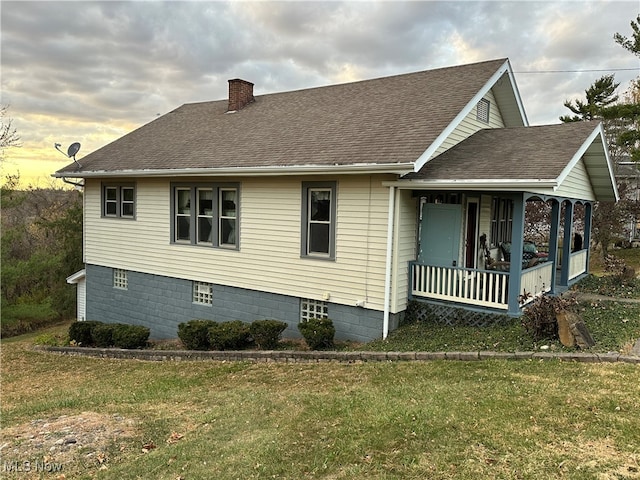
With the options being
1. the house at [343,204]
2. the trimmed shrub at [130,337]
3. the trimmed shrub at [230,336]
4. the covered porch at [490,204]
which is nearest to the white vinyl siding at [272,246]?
the house at [343,204]

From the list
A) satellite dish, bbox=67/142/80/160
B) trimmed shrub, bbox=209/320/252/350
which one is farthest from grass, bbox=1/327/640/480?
satellite dish, bbox=67/142/80/160

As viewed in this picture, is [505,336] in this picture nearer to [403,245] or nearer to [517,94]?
[403,245]

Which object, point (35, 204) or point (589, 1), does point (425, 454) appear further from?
point (35, 204)

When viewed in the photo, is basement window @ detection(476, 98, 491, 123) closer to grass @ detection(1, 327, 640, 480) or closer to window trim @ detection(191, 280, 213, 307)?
grass @ detection(1, 327, 640, 480)

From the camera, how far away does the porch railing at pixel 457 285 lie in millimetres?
9250

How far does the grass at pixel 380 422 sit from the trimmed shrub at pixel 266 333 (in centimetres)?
189

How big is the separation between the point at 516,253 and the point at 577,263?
633 cm

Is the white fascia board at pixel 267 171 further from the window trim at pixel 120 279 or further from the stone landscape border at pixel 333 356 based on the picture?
the stone landscape border at pixel 333 356

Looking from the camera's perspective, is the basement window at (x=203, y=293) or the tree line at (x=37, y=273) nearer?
the basement window at (x=203, y=293)

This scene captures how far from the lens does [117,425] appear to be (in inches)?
238

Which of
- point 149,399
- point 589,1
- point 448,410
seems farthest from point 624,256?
point 149,399

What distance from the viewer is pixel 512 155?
9352 mm

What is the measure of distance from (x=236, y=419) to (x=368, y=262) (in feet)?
15.7

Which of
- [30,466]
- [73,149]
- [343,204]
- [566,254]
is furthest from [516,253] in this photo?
[73,149]
